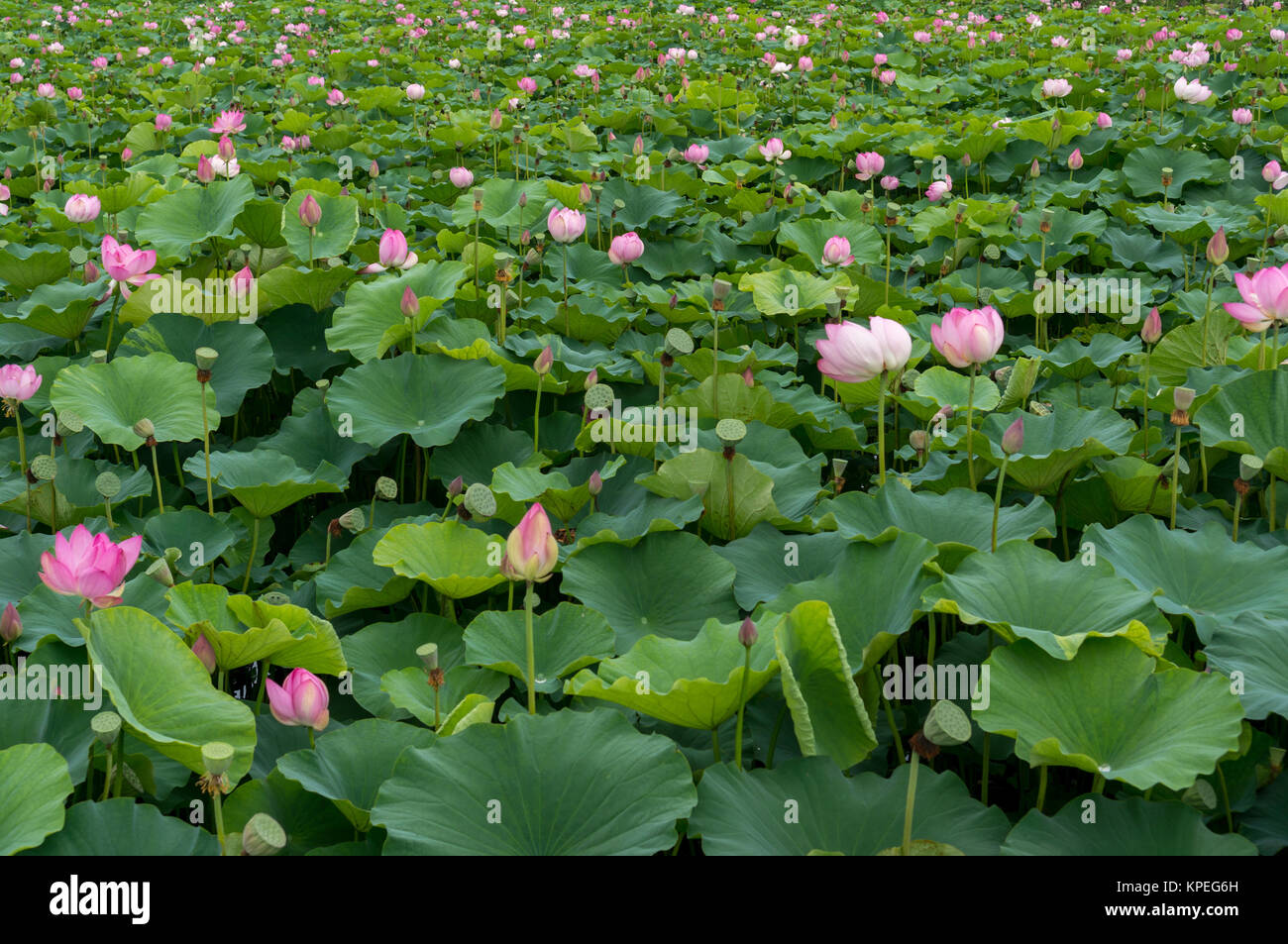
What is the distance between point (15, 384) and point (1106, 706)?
183 centimetres

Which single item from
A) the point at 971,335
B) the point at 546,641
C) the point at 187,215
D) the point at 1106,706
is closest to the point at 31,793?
the point at 546,641

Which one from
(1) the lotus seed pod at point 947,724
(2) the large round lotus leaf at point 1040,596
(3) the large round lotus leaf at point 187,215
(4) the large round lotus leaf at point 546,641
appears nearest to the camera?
(1) the lotus seed pod at point 947,724

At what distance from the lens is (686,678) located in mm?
1363

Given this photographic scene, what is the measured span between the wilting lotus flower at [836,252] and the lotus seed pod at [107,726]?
210 cm

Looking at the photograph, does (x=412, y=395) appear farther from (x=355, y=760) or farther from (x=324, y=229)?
(x=355, y=760)

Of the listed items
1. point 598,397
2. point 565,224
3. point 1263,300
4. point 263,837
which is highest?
point 1263,300

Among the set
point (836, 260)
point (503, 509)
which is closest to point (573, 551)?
point (503, 509)

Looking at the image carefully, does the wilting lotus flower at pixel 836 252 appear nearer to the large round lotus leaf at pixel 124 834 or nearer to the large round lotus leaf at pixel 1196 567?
the large round lotus leaf at pixel 1196 567

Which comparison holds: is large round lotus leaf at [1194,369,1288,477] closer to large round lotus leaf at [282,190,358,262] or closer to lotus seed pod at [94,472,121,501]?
lotus seed pod at [94,472,121,501]

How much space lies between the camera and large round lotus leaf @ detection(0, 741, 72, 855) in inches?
45.3

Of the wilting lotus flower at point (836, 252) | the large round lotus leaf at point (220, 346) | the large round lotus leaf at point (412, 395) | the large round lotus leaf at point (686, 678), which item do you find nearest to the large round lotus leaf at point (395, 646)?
the large round lotus leaf at point (686, 678)

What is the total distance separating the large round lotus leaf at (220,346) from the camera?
239cm

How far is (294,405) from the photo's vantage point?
7.68 feet
